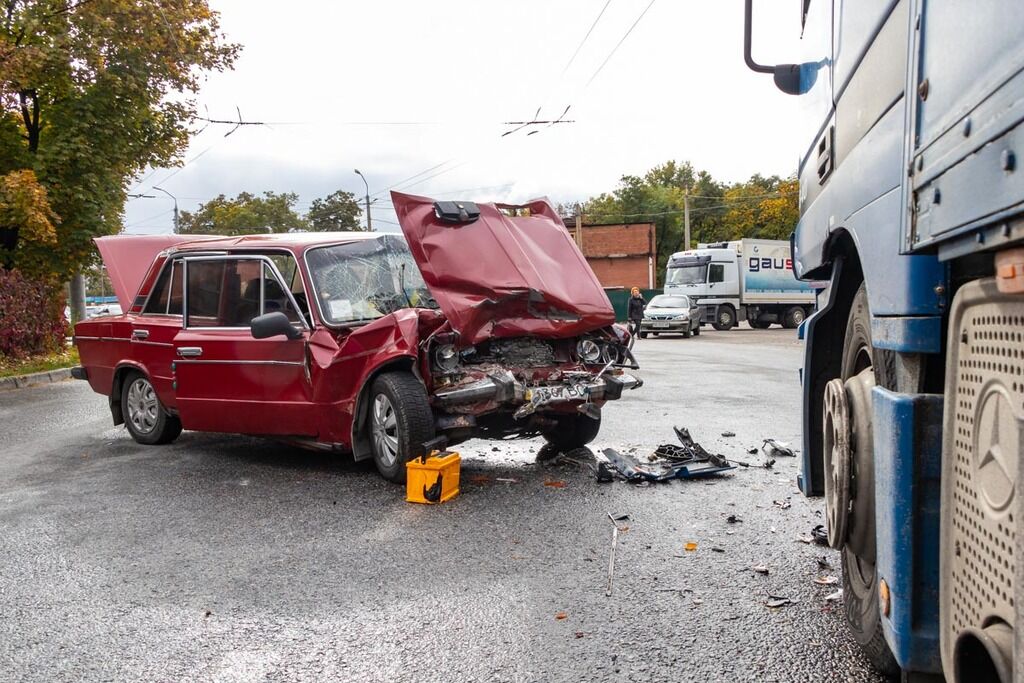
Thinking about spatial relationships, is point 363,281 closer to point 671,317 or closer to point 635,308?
point 635,308

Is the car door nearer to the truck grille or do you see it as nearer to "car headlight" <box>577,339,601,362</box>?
"car headlight" <box>577,339,601,362</box>

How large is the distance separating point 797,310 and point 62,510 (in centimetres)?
3452

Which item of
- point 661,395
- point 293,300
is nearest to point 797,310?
point 661,395

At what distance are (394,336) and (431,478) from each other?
42.7 inches

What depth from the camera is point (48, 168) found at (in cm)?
1784

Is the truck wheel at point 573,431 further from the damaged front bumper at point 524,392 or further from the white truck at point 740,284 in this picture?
the white truck at point 740,284

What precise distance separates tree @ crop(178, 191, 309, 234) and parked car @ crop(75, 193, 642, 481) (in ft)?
184

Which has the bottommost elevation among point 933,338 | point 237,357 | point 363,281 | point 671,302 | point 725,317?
point 237,357

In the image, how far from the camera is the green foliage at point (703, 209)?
73188 mm

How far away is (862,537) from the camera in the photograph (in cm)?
289

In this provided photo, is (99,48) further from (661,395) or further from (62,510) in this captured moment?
(62,510)

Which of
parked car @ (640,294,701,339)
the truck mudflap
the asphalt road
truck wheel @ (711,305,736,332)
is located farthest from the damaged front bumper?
truck wheel @ (711,305,736,332)

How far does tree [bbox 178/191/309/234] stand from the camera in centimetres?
6400

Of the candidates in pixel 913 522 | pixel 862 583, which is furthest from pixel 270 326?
pixel 913 522
